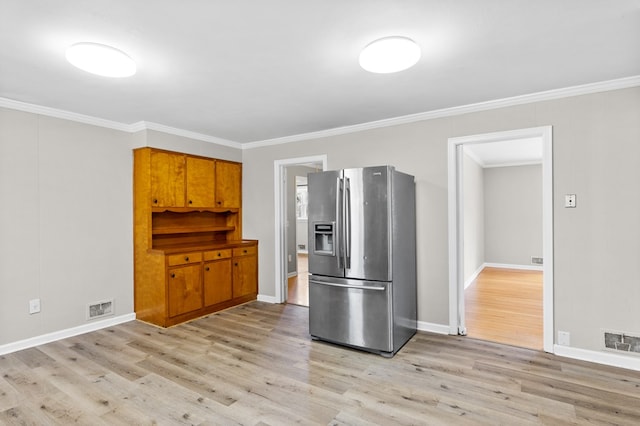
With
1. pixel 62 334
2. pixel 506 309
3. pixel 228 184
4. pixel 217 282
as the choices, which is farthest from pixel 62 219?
pixel 506 309

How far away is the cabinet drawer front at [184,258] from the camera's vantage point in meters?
3.85

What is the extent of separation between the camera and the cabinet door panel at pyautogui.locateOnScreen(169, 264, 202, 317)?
3871mm

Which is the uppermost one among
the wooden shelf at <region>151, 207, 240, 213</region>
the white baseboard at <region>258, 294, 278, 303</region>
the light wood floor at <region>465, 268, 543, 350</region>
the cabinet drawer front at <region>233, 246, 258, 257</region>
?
the wooden shelf at <region>151, 207, 240, 213</region>

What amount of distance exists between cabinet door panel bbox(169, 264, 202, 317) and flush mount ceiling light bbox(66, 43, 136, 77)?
7.29ft

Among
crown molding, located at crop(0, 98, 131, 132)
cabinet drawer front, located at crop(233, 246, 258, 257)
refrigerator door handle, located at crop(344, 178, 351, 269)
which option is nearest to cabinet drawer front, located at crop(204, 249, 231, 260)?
cabinet drawer front, located at crop(233, 246, 258, 257)

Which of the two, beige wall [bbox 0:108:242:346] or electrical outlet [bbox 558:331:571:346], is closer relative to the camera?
electrical outlet [bbox 558:331:571:346]

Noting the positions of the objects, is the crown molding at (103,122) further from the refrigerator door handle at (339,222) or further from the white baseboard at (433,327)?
the white baseboard at (433,327)

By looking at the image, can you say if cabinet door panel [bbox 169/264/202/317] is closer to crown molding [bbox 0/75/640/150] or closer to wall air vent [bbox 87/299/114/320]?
wall air vent [bbox 87/299/114/320]

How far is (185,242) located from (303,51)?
333cm

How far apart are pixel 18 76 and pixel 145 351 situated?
253 cm

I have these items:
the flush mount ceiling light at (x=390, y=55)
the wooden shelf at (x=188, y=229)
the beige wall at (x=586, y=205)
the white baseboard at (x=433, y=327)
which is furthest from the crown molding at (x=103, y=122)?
the white baseboard at (x=433, y=327)

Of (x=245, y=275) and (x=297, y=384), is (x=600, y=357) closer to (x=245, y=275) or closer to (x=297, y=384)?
(x=297, y=384)

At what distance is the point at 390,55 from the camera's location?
2232 mm

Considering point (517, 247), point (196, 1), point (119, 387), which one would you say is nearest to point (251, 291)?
point (119, 387)
